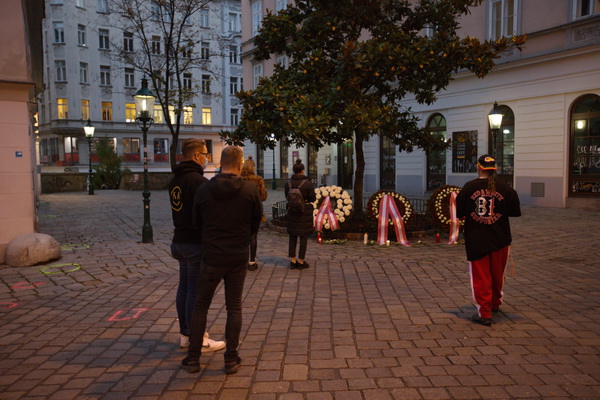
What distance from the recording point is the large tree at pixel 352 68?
10.6 meters

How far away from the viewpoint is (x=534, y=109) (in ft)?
62.1

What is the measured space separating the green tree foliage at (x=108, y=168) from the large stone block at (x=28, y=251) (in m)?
25.4

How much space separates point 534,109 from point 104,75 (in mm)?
47752

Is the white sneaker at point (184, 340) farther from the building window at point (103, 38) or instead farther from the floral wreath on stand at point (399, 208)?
the building window at point (103, 38)

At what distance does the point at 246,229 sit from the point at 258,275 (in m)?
3.91

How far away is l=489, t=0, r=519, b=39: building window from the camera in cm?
1931

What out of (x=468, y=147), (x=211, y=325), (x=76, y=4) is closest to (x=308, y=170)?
(x=468, y=147)

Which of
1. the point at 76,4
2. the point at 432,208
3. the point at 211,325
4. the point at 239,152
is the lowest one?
the point at 211,325

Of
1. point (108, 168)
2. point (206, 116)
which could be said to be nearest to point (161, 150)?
point (206, 116)

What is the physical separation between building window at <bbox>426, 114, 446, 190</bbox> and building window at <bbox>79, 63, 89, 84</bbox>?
138 ft

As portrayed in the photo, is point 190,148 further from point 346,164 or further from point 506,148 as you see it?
point 346,164

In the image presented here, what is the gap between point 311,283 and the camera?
738 cm

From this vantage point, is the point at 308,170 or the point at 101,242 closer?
the point at 101,242

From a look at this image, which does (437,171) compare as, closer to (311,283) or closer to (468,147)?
(468,147)
